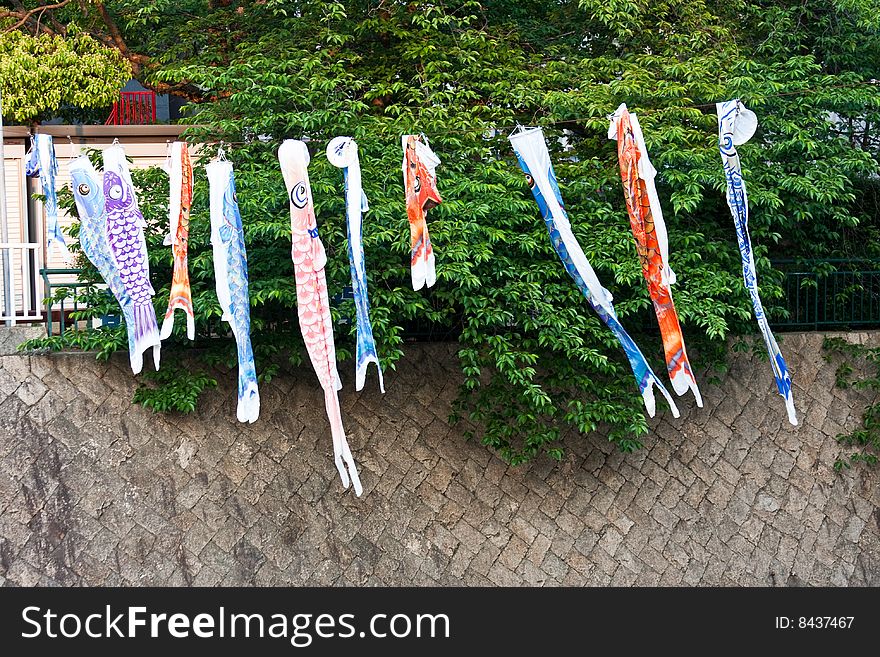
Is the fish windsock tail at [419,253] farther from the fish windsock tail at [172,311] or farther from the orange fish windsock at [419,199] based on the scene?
the fish windsock tail at [172,311]

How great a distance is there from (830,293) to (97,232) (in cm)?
709

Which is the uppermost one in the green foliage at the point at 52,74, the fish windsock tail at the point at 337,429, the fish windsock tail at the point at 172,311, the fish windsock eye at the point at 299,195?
the fish windsock eye at the point at 299,195

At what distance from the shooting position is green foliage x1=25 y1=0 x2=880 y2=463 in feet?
24.5

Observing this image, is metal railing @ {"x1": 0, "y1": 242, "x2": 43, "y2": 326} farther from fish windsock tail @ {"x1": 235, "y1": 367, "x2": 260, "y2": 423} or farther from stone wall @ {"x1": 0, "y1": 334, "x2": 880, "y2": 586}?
fish windsock tail @ {"x1": 235, "y1": 367, "x2": 260, "y2": 423}

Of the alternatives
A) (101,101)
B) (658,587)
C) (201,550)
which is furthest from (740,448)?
(101,101)

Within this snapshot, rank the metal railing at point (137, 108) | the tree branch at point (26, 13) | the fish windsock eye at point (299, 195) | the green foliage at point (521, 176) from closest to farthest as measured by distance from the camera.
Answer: the fish windsock eye at point (299, 195), the green foliage at point (521, 176), the tree branch at point (26, 13), the metal railing at point (137, 108)

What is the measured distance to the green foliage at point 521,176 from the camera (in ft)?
24.5

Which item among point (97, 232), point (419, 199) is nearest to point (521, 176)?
point (419, 199)

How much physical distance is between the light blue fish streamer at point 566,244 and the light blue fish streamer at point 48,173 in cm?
410

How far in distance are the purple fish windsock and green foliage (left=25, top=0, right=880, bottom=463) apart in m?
0.45

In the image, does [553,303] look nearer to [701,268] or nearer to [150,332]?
[701,268]

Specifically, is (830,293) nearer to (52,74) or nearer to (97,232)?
(97,232)

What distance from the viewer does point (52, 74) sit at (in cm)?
985

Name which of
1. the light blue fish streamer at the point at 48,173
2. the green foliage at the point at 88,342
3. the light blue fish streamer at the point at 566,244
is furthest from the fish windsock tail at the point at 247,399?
the light blue fish streamer at the point at 566,244
